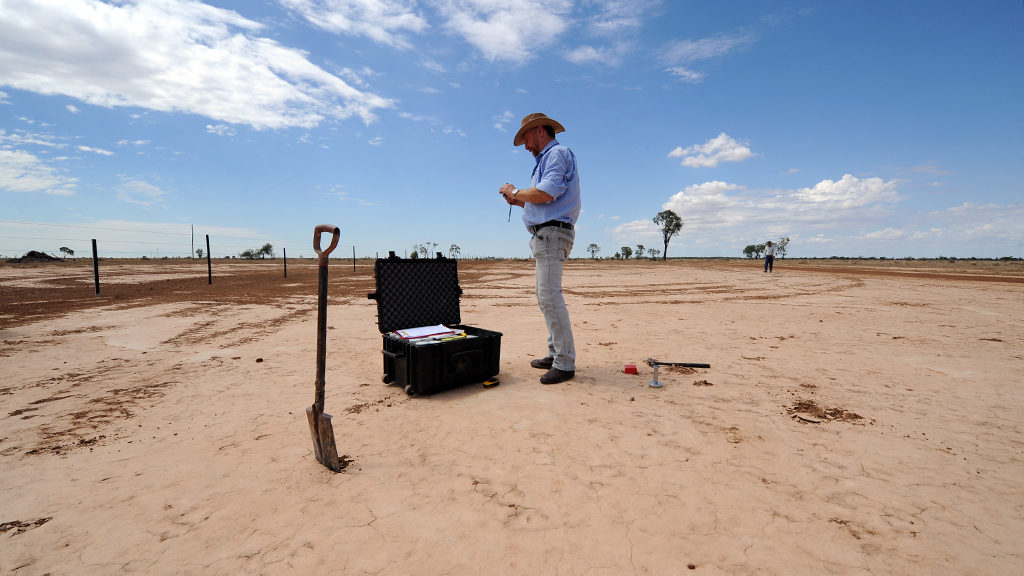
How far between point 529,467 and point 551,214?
2.36 metres

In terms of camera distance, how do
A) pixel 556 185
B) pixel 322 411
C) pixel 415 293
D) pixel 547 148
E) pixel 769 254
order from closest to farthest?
pixel 322 411 → pixel 556 185 → pixel 547 148 → pixel 415 293 → pixel 769 254

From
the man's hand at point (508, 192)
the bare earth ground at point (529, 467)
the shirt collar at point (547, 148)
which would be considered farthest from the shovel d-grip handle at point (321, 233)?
the shirt collar at point (547, 148)

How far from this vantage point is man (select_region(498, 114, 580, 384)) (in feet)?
12.6

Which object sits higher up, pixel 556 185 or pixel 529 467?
pixel 556 185

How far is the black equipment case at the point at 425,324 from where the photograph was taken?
3.87m

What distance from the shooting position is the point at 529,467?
2.55 metres

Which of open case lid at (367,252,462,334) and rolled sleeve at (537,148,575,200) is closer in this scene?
rolled sleeve at (537,148,575,200)

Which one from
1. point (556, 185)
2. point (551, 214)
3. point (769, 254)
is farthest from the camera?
point (769, 254)

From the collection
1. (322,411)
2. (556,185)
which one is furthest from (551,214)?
(322,411)

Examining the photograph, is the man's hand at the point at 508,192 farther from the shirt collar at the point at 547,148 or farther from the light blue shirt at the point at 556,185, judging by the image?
the shirt collar at the point at 547,148

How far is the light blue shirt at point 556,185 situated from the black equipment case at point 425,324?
3.35ft

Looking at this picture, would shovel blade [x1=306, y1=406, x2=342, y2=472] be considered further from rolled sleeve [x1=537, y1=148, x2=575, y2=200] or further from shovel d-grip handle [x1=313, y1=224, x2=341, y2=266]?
rolled sleeve [x1=537, y1=148, x2=575, y2=200]

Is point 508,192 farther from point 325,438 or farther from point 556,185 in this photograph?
point 325,438

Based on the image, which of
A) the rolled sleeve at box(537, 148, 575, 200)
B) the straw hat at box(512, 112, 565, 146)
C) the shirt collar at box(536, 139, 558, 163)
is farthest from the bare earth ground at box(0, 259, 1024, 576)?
the straw hat at box(512, 112, 565, 146)
